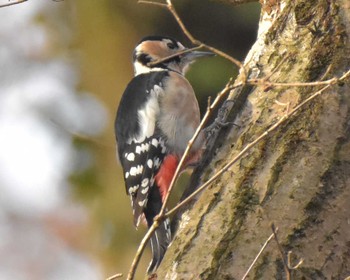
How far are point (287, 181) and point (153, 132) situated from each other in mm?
1697

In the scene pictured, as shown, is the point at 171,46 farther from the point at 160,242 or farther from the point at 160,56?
the point at 160,242

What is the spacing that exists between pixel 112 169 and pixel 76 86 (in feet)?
2.70

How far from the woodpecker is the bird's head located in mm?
66

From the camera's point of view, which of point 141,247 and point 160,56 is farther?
point 160,56


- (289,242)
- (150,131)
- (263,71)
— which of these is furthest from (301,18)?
(150,131)

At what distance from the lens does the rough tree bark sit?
2.96 meters

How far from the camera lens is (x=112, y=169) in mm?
7445

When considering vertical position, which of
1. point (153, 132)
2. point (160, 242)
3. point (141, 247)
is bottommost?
point (160, 242)

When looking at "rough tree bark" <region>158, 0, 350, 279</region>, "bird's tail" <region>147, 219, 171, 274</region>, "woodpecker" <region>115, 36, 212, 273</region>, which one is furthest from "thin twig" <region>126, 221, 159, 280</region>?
"woodpecker" <region>115, 36, 212, 273</region>

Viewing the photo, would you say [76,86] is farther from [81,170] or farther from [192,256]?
[192,256]

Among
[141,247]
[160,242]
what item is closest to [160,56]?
[160,242]

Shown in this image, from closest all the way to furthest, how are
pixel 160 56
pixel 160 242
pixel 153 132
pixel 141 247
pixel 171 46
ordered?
pixel 141 247
pixel 160 242
pixel 153 132
pixel 160 56
pixel 171 46

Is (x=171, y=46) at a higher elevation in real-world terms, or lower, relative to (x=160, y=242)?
higher

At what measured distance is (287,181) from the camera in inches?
121
